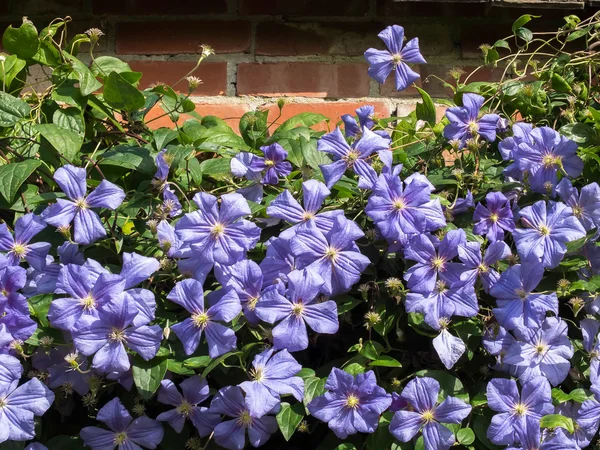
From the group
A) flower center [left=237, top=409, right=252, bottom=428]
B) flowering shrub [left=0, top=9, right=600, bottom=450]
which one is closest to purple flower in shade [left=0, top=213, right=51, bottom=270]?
flowering shrub [left=0, top=9, right=600, bottom=450]

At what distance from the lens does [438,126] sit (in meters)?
1.45

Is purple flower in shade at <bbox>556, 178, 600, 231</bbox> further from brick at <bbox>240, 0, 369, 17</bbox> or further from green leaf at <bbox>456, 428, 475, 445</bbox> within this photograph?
brick at <bbox>240, 0, 369, 17</bbox>

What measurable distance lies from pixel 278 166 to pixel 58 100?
14.3 inches

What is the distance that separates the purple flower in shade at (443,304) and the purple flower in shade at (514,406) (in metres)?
0.10

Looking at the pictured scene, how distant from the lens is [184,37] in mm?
1747

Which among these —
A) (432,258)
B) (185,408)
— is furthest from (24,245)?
(432,258)

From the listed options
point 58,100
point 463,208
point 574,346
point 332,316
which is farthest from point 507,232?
point 58,100

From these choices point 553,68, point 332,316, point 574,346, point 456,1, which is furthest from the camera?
point 456,1

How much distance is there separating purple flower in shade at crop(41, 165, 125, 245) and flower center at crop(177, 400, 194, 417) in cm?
25

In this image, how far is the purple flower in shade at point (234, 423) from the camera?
1201mm

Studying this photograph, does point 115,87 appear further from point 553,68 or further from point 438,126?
point 553,68

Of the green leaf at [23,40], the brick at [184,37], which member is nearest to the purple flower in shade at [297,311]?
the green leaf at [23,40]

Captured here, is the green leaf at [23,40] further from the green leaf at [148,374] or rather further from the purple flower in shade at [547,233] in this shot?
the purple flower in shade at [547,233]

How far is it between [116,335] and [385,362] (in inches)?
13.7
